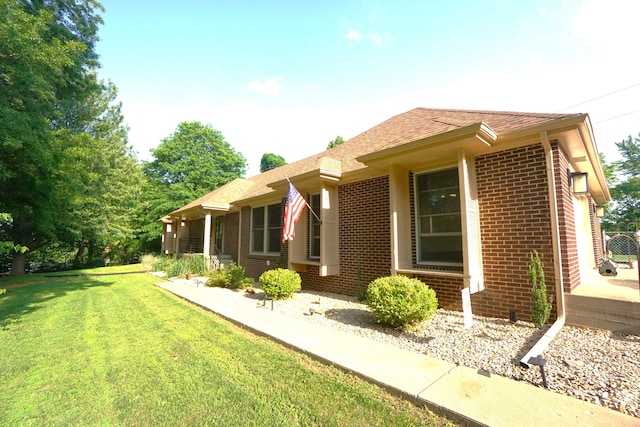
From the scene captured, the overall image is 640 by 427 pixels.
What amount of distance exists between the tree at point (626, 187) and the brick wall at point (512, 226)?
35.0 meters

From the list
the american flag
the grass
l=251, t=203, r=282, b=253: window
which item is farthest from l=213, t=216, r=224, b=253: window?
the grass

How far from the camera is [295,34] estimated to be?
28.5ft

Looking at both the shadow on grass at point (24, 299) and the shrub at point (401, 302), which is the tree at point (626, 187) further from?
the shadow on grass at point (24, 299)

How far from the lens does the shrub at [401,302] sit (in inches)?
181

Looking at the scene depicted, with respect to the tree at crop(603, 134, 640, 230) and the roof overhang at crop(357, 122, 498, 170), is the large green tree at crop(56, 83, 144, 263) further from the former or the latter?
the tree at crop(603, 134, 640, 230)

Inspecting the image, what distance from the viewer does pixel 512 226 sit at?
201 inches

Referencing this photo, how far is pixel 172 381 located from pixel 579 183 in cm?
862

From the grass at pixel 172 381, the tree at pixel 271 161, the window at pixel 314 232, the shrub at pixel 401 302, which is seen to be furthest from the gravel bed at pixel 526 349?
the tree at pixel 271 161

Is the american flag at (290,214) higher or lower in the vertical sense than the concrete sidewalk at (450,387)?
higher

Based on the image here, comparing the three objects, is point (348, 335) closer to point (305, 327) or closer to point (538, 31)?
point (305, 327)

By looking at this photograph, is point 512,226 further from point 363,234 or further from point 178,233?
point 178,233

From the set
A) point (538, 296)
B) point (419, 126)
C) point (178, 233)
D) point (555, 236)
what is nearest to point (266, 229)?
point (419, 126)

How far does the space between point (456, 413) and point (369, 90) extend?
9.49m

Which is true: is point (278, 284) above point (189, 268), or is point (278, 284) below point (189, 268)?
above
